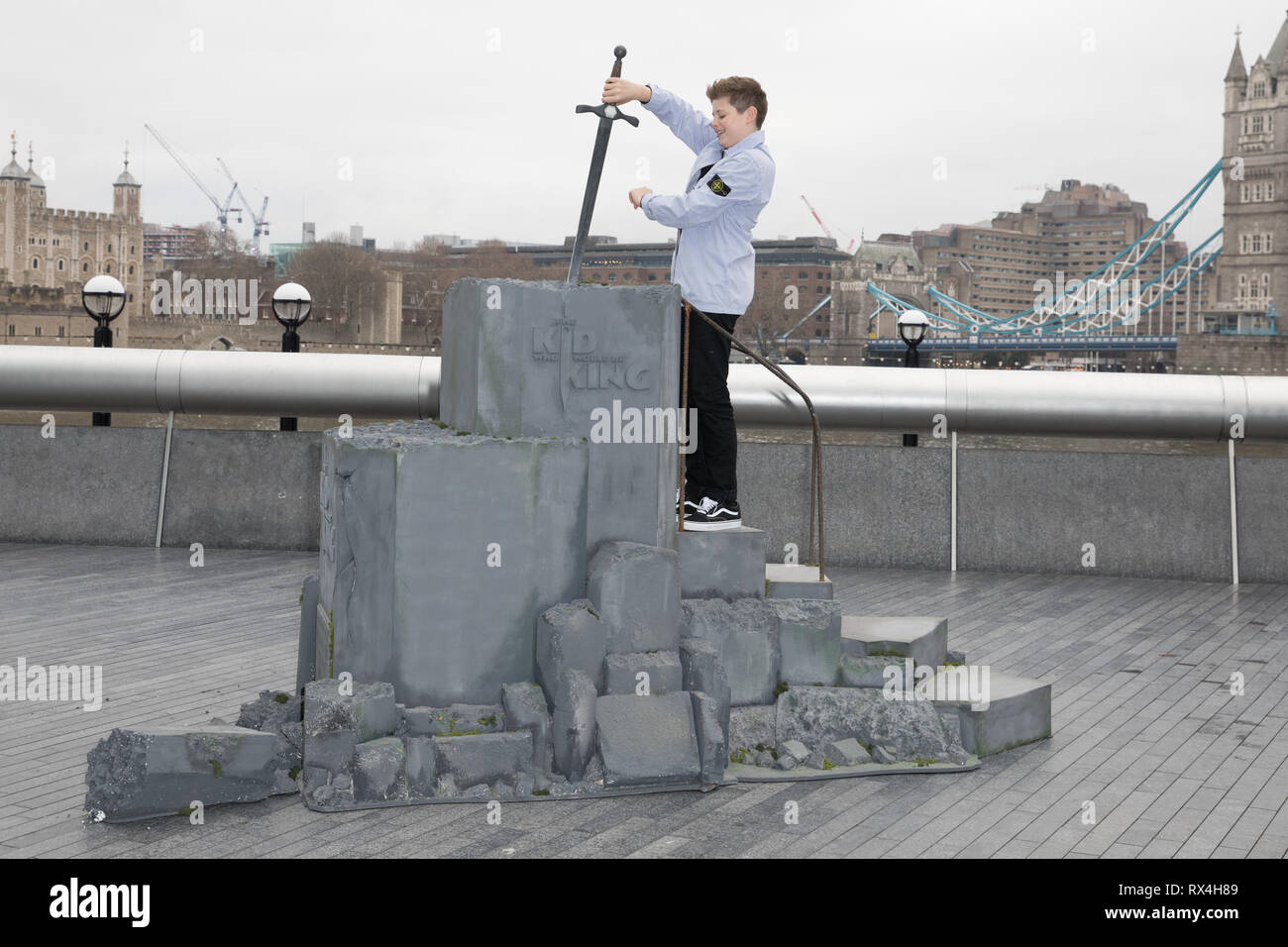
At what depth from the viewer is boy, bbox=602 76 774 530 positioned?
6.48 metres

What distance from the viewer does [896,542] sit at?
12.3m

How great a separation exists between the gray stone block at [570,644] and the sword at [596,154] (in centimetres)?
148

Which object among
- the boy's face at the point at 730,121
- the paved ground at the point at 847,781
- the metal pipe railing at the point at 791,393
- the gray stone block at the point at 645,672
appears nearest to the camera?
the paved ground at the point at 847,781

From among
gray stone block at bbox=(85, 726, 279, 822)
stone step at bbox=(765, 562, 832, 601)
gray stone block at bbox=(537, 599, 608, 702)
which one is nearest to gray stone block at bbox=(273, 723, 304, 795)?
gray stone block at bbox=(85, 726, 279, 822)

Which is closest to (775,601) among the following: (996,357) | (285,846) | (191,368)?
(285,846)

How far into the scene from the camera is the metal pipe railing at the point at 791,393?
1194cm

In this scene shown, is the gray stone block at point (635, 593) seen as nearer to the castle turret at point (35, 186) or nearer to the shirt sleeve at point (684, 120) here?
the shirt sleeve at point (684, 120)

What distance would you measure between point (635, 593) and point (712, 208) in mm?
1826

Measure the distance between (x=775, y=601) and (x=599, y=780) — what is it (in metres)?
1.37

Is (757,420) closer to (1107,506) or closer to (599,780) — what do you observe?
(1107,506)

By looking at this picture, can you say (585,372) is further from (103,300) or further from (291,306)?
(103,300)

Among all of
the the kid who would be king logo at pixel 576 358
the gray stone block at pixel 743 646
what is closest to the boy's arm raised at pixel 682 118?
the the kid who would be king logo at pixel 576 358

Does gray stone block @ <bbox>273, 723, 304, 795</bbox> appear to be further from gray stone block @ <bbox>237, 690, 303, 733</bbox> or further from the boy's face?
the boy's face

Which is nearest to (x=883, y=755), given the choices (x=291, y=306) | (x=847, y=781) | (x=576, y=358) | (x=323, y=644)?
(x=847, y=781)
